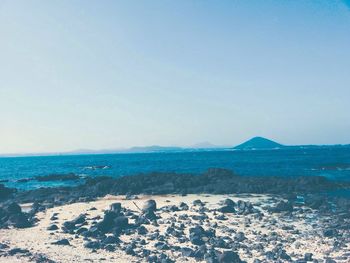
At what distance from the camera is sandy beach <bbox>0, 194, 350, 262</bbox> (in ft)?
63.4

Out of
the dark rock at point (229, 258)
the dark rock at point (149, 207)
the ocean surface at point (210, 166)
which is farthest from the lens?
the ocean surface at point (210, 166)

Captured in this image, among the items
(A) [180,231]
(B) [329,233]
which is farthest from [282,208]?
(A) [180,231]

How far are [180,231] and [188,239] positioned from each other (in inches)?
80.9

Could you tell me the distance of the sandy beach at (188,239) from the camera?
19.3 meters

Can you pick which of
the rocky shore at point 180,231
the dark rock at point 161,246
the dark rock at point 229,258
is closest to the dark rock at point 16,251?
the rocky shore at point 180,231

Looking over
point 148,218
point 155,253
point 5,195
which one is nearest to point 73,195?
point 5,195

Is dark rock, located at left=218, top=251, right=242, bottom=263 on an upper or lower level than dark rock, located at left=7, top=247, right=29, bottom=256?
upper

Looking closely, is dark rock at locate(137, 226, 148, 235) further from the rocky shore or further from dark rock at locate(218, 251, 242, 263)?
dark rock at locate(218, 251, 242, 263)

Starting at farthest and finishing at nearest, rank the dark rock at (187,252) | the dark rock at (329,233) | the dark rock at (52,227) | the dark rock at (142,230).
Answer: the dark rock at (52,227) < the dark rock at (142,230) < the dark rock at (329,233) < the dark rock at (187,252)

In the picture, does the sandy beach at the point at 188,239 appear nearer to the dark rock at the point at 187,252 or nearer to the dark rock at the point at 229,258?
the dark rock at the point at 187,252

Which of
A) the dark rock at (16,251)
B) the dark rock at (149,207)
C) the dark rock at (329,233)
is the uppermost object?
the dark rock at (149,207)

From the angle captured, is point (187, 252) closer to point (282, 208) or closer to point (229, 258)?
point (229, 258)

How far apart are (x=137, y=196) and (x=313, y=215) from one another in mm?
20987

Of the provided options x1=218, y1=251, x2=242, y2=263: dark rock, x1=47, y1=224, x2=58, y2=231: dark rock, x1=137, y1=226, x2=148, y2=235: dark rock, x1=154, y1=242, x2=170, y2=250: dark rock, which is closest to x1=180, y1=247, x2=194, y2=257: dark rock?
x1=154, y1=242, x2=170, y2=250: dark rock
